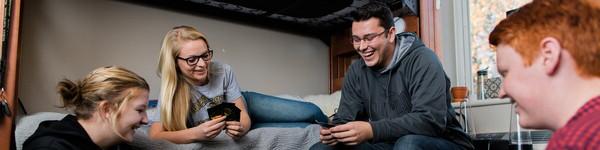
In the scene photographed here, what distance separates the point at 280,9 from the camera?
2.30 meters

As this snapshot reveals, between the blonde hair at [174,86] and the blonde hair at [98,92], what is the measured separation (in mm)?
266

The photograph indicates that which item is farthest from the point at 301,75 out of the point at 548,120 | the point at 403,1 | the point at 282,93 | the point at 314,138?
the point at 548,120

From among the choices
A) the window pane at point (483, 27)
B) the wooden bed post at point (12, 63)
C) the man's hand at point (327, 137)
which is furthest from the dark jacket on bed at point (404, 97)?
the wooden bed post at point (12, 63)

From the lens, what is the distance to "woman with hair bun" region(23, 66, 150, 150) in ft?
3.92

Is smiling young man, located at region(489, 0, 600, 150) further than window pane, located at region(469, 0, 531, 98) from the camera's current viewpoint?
No

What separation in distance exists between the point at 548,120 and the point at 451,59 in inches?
66.8

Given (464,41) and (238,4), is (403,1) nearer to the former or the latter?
(464,41)

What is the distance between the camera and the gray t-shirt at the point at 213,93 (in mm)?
1586

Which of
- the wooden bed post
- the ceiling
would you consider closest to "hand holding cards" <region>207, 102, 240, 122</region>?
the wooden bed post

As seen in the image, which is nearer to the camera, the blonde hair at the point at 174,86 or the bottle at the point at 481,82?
the blonde hair at the point at 174,86

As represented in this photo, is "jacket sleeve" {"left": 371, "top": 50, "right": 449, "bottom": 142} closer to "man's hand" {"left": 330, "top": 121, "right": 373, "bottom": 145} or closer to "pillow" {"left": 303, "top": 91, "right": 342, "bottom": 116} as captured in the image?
"man's hand" {"left": 330, "top": 121, "right": 373, "bottom": 145}

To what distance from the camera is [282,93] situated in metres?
2.63

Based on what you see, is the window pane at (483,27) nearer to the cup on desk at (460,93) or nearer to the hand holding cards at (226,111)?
the cup on desk at (460,93)

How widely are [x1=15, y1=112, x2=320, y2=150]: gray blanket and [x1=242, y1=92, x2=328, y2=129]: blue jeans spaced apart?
17cm
